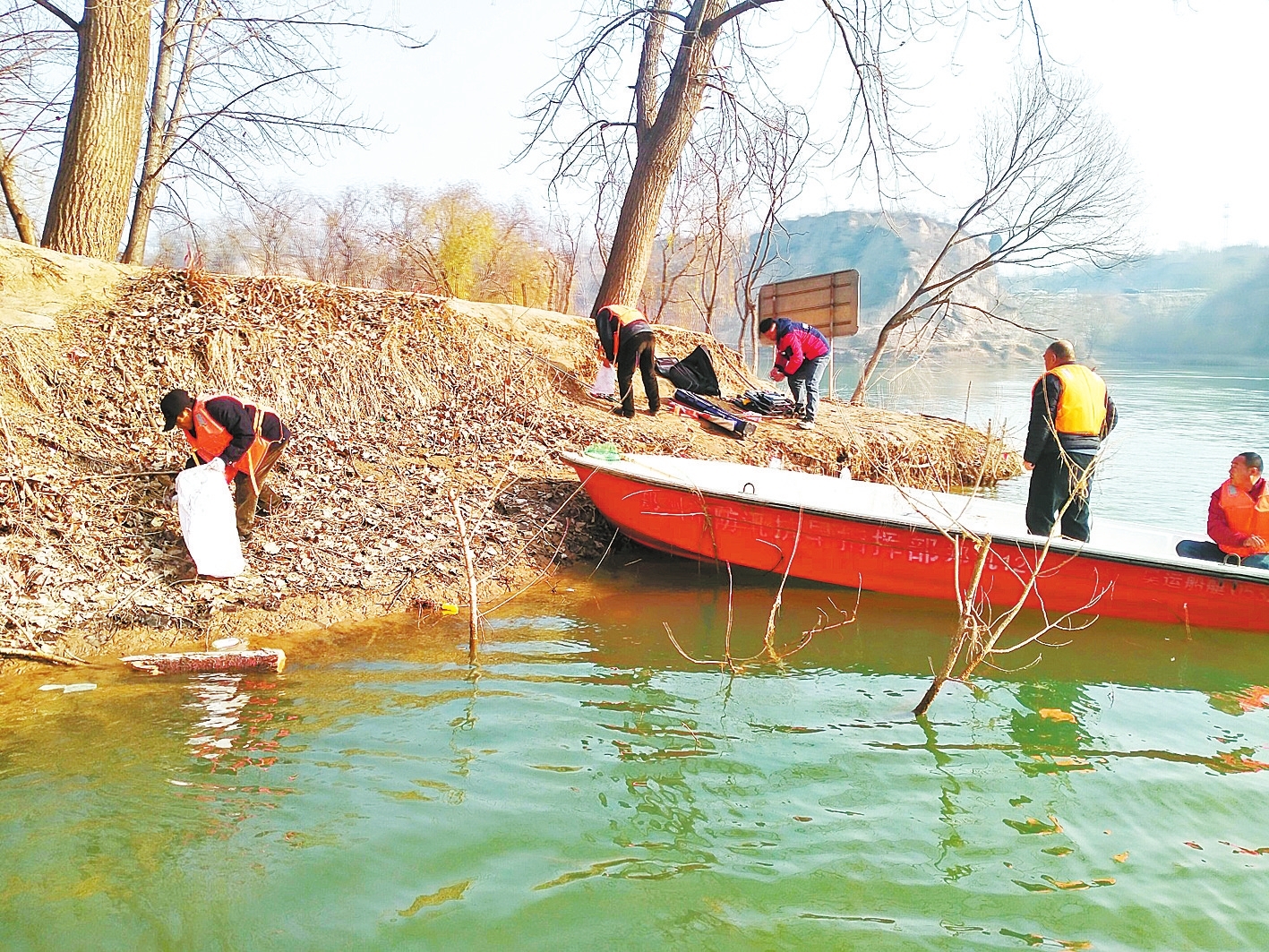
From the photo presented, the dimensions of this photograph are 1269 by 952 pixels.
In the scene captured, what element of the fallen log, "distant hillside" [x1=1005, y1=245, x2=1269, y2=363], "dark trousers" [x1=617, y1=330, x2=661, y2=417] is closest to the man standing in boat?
"dark trousers" [x1=617, y1=330, x2=661, y2=417]

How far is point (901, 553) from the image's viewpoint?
23.3ft

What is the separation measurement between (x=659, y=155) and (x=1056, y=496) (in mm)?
7801

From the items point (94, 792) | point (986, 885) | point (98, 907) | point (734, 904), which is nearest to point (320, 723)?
point (94, 792)

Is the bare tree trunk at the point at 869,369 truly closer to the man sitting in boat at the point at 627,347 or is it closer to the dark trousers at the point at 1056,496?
the man sitting in boat at the point at 627,347

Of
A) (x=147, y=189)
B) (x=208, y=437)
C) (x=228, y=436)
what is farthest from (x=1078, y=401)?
(x=147, y=189)

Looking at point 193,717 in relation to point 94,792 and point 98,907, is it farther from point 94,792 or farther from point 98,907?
point 98,907

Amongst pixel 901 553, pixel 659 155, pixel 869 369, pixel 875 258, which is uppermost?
pixel 875 258

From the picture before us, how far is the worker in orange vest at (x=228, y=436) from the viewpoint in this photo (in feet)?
20.4

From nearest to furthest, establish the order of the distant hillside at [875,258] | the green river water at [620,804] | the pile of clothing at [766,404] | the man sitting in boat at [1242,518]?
1. the green river water at [620,804]
2. the man sitting in boat at [1242,518]
3. the pile of clothing at [766,404]
4. the distant hillside at [875,258]

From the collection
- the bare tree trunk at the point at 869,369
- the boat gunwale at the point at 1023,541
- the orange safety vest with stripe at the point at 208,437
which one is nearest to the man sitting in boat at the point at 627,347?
the boat gunwale at the point at 1023,541

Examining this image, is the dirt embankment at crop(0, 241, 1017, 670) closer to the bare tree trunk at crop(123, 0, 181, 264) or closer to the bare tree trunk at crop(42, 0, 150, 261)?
the bare tree trunk at crop(42, 0, 150, 261)

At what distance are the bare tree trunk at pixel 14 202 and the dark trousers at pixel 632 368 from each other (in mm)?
6750

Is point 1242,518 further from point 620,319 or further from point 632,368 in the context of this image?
point 620,319

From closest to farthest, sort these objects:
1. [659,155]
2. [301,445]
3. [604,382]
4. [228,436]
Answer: [228,436] < [301,445] < [604,382] < [659,155]
